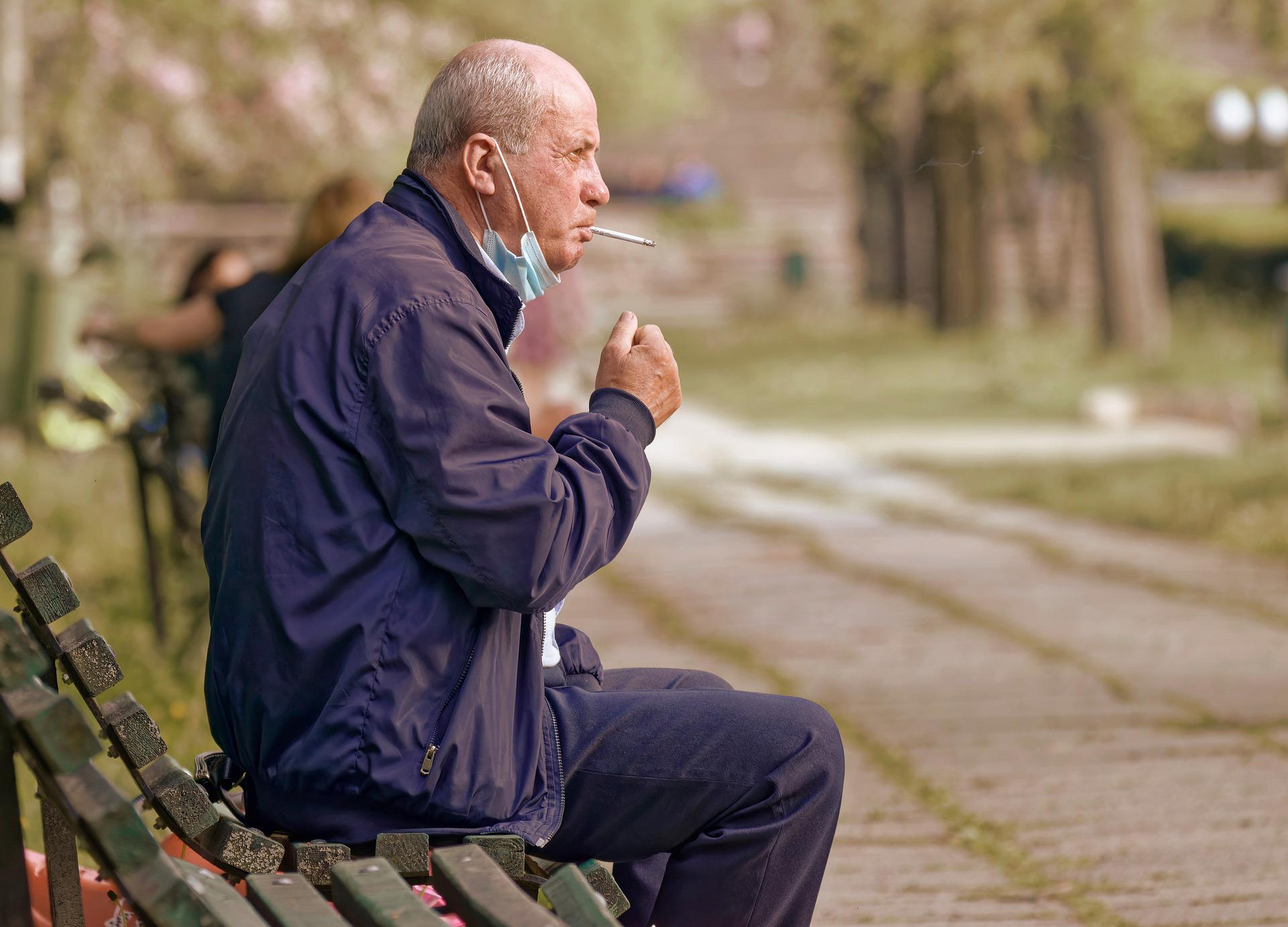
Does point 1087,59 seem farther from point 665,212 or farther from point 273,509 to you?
point 665,212

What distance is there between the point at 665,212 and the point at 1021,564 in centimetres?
3165

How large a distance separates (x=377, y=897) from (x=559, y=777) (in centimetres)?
50

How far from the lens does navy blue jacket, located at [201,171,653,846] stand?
2307 mm

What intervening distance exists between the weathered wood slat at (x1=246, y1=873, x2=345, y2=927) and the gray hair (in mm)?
1026

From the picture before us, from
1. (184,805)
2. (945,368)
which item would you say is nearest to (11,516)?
(184,805)

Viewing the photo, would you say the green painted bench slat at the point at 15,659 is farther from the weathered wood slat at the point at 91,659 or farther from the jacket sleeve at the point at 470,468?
the weathered wood slat at the point at 91,659

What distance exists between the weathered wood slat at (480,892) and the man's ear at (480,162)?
3.02 ft

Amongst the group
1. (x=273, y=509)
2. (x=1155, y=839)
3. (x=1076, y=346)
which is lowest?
(x=1076, y=346)

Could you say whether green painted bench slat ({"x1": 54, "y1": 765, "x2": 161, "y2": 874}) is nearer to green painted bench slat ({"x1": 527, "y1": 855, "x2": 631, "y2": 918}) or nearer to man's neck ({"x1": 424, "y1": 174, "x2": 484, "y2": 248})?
green painted bench slat ({"x1": 527, "y1": 855, "x2": 631, "y2": 918})

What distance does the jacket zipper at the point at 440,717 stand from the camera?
2369 mm

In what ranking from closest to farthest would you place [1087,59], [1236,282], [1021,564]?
[1021,564], [1087,59], [1236,282]

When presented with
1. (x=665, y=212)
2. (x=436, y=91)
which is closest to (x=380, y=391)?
(x=436, y=91)

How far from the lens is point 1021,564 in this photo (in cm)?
827

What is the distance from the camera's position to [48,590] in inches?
104
